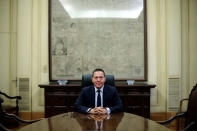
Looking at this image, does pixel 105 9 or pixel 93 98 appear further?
pixel 105 9

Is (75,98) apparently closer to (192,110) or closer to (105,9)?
(105,9)

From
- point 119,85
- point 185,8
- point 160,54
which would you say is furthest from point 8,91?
point 185,8

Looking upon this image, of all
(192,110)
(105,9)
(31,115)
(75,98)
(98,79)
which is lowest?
(31,115)

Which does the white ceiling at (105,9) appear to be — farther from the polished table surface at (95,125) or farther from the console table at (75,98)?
the polished table surface at (95,125)

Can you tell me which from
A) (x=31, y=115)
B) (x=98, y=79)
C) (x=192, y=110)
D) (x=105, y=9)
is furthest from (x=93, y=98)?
(x=105, y=9)

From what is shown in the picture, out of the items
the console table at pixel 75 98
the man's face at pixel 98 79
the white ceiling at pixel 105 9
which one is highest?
the white ceiling at pixel 105 9

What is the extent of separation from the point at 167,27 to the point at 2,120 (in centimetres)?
314

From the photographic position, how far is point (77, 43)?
3234 millimetres

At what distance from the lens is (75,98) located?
291 cm

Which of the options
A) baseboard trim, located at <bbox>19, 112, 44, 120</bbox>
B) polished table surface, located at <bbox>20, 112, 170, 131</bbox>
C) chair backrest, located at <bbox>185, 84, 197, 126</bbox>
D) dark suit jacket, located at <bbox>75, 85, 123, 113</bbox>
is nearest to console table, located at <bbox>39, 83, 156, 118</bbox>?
baseboard trim, located at <bbox>19, 112, 44, 120</bbox>

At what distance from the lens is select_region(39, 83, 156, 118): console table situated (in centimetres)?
289

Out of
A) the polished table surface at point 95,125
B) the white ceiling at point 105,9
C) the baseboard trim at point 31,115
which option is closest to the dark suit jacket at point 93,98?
the polished table surface at point 95,125

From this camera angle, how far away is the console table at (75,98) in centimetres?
289

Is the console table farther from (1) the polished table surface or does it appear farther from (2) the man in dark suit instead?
(1) the polished table surface
